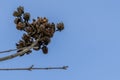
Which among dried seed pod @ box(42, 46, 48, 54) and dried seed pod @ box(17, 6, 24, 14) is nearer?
dried seed pod @ box(42, 46, 48, 54)

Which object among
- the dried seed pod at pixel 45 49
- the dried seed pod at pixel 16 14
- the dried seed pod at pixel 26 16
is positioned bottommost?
the dried seed pod at pixel 45 49

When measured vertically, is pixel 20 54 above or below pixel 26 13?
below

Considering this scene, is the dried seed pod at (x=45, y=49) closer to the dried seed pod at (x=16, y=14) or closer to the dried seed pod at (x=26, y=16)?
the dried seed pod at (x=26, y=16)

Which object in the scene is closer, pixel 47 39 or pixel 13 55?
pixel 13 55

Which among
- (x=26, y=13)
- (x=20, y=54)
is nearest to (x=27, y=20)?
(x=26, y=13)

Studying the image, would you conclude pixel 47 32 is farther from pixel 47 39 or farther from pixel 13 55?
pixel 13 55

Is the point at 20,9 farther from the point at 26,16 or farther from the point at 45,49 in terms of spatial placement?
the point at 45,49

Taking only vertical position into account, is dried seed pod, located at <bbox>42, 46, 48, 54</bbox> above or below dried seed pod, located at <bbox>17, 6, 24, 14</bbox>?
below

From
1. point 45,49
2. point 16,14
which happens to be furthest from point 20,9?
point 45,49

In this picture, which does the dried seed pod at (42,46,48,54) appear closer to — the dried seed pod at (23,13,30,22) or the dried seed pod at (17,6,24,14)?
the dried seed pod at (23,13,30,22)
